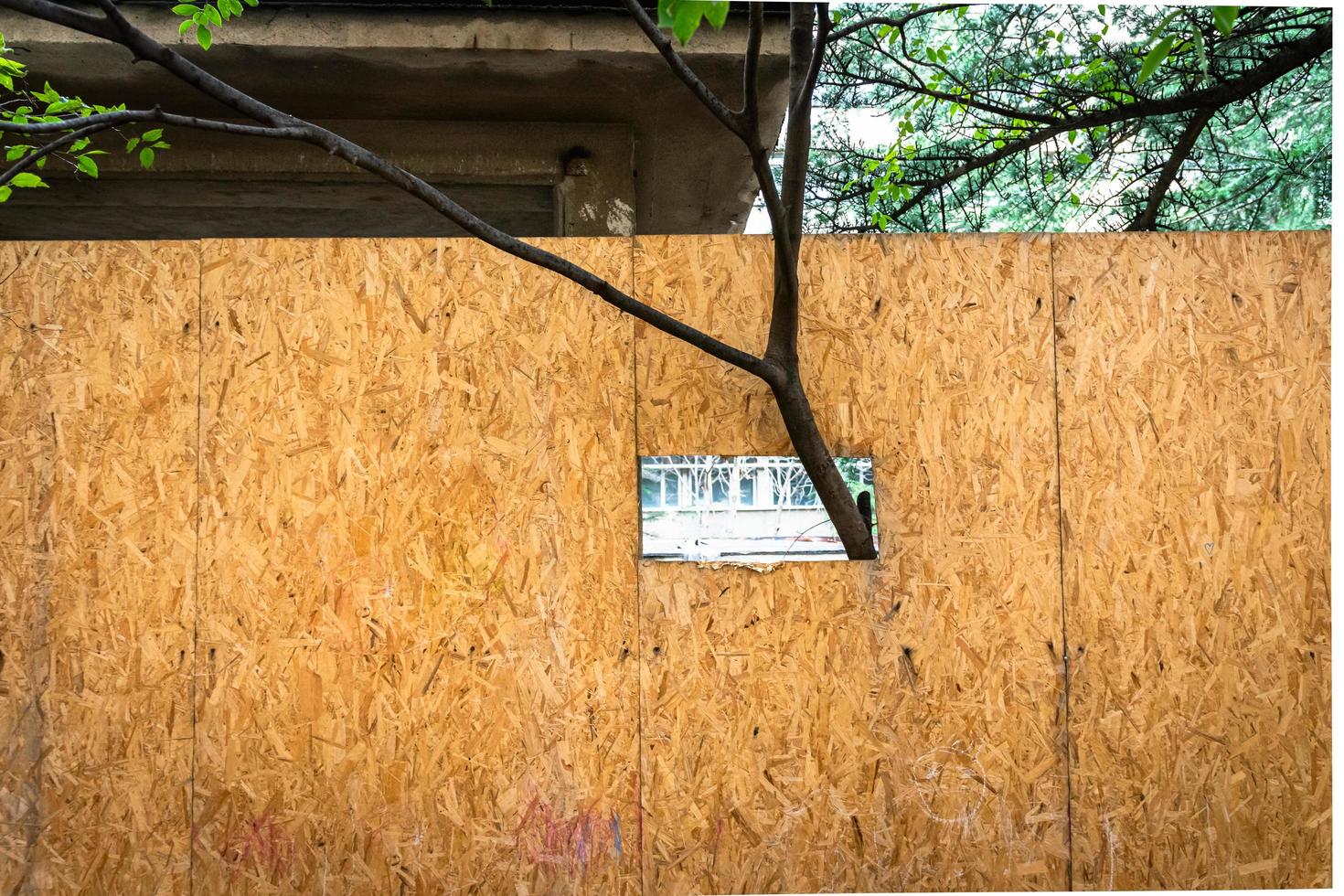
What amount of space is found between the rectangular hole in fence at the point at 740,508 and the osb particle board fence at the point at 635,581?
0.15 metres

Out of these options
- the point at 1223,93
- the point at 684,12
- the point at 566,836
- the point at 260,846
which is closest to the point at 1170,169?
the point at 1223,93

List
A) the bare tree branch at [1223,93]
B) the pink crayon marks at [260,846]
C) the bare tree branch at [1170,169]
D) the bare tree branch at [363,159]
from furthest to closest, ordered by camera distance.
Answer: the bare tree branch at [1170,169] → the bare tree branch at [1223,93] → the pink crayon marks at [260,846] → the bare tree branch at [363,159]

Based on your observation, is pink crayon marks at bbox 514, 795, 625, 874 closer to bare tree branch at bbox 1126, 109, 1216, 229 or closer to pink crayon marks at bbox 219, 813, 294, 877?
pink crayon marks at bbox 219, 813, 294, 877

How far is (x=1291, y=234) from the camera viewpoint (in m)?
3.24

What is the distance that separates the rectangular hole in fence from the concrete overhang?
1827 millimetres

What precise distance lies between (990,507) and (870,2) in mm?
6443

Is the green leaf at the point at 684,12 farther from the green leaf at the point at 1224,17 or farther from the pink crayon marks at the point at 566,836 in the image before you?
the pink crayon marks at the point at 566,836

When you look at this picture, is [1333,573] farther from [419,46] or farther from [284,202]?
[284,202]

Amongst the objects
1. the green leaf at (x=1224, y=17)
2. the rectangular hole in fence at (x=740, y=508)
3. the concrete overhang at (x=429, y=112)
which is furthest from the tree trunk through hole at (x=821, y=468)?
the concrete overhang at (x=429, y=112)

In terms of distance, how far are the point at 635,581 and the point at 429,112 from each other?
129 inches

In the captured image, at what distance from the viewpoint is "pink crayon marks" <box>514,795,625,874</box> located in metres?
3.13

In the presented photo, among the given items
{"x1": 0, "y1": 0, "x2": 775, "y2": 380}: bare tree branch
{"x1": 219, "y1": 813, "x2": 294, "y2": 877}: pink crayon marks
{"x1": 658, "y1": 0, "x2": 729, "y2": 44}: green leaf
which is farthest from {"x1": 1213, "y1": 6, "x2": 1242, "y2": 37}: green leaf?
{"x1": 219, "y1": 813, "x2": 294, "y2": 877}: pink crayon marks

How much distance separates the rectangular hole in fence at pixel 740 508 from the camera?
10.9 ft

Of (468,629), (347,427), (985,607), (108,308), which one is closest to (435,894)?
(468,629)
